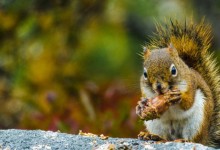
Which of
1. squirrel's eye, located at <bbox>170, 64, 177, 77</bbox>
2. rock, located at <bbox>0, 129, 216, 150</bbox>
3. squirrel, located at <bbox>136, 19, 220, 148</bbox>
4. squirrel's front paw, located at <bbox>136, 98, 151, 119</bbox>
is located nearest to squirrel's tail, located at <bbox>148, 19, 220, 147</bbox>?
squirrel, located at <bbox>136, 19, 220, 148</bbox>

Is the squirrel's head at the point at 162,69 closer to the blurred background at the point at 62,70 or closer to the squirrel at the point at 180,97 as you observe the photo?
the squirrel at the point at 180,97

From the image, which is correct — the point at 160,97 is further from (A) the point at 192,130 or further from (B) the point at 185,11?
(B) the point at 185,11

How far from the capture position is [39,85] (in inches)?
316

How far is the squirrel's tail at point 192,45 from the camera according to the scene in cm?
468

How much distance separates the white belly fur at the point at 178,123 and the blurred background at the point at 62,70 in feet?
1.15

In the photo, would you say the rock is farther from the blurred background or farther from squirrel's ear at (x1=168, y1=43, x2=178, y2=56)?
the blurred background

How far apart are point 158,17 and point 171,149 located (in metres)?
3.76

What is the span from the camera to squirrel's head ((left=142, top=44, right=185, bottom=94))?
412 centimetres

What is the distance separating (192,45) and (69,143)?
1.35 meters

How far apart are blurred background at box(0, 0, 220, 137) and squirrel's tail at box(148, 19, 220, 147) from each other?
39 centimetres

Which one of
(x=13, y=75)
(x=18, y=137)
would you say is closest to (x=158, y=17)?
(x=13, y=75)

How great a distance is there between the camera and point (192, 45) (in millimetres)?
4676

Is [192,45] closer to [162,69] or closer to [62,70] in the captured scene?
[162,69]

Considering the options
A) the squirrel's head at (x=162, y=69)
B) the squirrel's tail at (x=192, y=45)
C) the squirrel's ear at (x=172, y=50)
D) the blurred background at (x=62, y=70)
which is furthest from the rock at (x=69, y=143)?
the squirrel's tail at (x=192, y=45)
